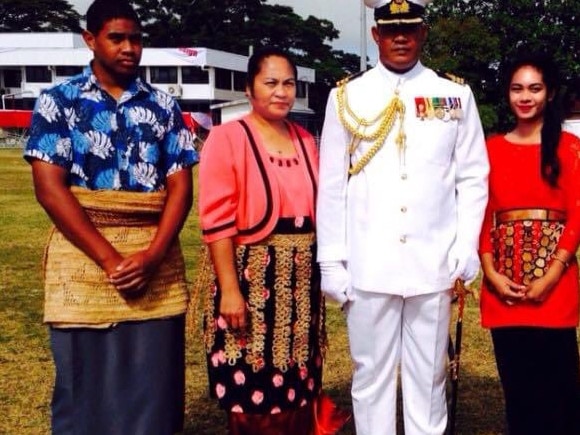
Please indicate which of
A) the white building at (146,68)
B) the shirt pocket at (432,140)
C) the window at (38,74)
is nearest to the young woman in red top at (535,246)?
the shirt pocket at (432,140)

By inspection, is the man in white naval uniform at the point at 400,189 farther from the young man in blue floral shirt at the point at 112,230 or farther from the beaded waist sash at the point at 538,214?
the young man in blue floral shirt at the point at 112,230

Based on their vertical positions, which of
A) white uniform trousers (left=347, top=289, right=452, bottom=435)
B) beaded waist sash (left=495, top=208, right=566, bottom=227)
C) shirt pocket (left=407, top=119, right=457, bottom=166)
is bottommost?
white uniform trousers (left=347, top=289, right=452, bottom=435)

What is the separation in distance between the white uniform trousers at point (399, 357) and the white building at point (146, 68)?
37202 millimetres

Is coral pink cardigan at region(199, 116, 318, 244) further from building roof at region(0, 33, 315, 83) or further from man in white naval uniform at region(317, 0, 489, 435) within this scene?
building roof at region(0, 33, 315, 83)

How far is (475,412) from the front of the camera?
159 inches

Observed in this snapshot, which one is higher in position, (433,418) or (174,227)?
(174,227)

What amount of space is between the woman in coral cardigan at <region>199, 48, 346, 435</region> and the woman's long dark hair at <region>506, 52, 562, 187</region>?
84cm

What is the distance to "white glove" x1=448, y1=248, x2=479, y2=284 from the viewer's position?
2803 millimetres

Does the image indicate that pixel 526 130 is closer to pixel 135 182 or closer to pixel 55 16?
pixel 135 182

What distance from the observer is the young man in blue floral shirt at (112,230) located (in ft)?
8.28

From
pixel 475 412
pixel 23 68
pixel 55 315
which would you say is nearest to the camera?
pixel 55 315

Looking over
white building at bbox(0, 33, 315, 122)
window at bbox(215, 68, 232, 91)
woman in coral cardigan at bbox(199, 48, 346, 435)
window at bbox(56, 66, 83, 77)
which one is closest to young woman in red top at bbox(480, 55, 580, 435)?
woman in coral cardigan at bbox(199, 48, 346, 435)

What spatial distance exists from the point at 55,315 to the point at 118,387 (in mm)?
326

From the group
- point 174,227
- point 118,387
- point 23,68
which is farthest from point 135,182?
point 23,68
